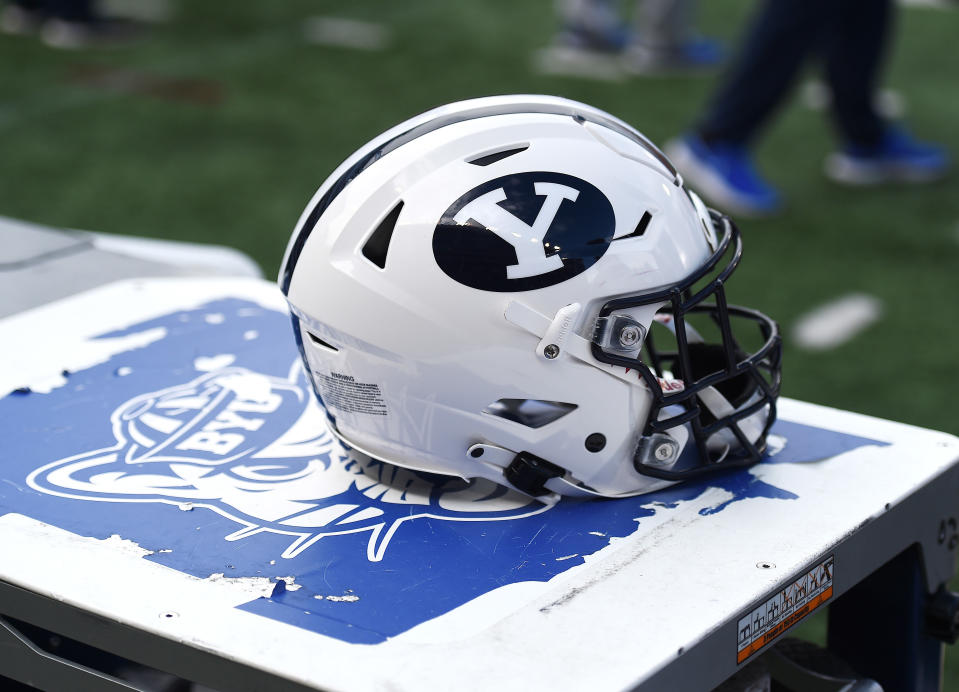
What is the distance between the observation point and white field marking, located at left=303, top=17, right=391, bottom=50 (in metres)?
5.46

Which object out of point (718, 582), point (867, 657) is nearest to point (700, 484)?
point (718, 582)

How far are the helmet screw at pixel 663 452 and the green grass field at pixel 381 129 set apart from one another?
0.84 metres

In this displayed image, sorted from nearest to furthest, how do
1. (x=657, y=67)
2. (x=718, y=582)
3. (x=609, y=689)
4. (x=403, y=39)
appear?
(x=609, y=689) → (x=718, y=582) → (x=657, y=67) → (x=403, y=39)

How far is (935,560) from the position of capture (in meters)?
1.41

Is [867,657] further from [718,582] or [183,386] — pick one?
[183,386]

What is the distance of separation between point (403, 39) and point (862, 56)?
92.4 inches

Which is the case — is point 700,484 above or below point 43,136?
below

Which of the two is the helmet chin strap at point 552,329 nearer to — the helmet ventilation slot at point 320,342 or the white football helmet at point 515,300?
the white football helmet at point 515,300

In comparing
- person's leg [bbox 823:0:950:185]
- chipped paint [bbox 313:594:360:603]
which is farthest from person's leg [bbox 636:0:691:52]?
chipped paint [bbox 313:594:360:603]

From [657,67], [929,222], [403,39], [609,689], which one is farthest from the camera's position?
[403,39]

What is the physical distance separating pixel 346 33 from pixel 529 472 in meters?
4.65

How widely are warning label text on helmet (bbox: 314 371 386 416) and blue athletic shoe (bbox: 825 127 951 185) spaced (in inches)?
115

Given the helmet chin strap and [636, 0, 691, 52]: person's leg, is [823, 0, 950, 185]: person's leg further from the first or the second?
the helmet chin strap

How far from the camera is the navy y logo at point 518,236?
126cm
